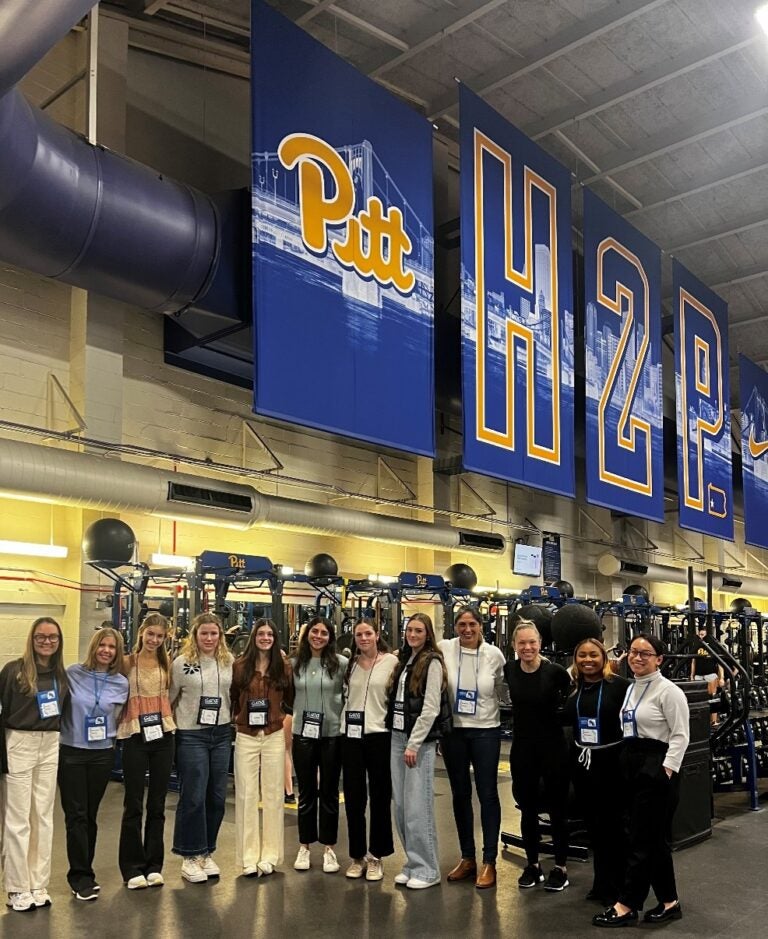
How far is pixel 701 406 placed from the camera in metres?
11.8

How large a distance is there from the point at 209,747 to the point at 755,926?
2.74 meters

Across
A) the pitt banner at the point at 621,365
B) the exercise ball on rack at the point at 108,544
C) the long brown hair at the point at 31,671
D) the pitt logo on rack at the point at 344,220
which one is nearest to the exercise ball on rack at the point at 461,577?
the pitt banner at the point at 621,365

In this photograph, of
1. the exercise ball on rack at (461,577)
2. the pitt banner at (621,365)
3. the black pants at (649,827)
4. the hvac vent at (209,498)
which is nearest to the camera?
the black pants at (649,827)

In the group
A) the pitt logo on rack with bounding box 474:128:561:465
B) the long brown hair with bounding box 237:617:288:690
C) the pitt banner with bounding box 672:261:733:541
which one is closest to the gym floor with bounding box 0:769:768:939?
the long brown hair with bounding box 237:617:288:690

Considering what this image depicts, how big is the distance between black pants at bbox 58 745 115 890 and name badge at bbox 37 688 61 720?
0.77 ft

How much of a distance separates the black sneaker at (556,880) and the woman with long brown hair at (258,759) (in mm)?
1410

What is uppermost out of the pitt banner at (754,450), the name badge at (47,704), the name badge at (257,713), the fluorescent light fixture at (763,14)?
the fluorescent light fixture at (763,14)

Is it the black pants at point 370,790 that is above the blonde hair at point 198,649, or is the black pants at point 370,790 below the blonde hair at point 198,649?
below

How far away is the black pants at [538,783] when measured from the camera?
459 centimetres

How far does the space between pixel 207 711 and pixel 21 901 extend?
119 cm

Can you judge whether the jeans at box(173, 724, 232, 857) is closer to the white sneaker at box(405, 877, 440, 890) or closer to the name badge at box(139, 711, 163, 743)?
the name badge at box(139, 711, 163, 743)

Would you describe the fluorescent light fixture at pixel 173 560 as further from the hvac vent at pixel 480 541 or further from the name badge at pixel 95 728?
the name badge at pixel 95 728

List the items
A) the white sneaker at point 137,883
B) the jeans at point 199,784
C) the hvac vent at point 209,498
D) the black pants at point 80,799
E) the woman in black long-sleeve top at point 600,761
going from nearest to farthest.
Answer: the woman in black long-sleeve top at point 600,761 → the black pants at point 80,799 → the white sneaker at point 137,883 → the jeans at point 199,784 → the hvac vent at point 209,498

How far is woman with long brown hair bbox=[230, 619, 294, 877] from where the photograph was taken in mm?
4805
